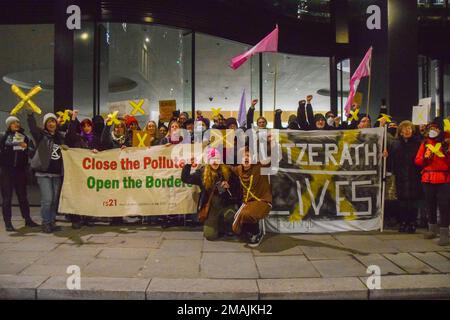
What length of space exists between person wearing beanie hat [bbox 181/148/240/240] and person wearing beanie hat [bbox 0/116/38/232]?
3.11 meters

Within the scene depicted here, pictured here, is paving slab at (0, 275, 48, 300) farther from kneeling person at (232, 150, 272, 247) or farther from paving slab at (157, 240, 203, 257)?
kneeling person at (232, 150, 272, 247)

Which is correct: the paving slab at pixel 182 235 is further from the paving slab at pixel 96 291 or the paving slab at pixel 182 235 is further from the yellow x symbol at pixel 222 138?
the paving slab at pixel 96 291

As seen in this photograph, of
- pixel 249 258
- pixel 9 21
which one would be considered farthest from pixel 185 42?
pixel 249 258

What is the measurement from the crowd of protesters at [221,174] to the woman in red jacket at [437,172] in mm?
13

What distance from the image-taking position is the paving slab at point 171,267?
460 centimetres

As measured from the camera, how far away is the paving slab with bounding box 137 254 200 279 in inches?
181

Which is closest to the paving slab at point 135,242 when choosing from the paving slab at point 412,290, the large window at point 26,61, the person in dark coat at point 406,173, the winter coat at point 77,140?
the winter coat at point 77,140

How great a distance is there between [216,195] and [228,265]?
141 cm

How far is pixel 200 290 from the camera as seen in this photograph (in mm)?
4109

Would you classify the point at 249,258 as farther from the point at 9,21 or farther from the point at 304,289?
the point at 9,21

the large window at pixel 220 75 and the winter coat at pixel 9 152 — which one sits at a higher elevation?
the large window at pixel 220 75

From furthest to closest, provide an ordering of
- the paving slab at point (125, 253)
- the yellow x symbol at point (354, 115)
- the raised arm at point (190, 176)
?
the yellow x symbol at point (354, 115)
the raised arm at point (190, 176)
the paving slab at point (125, 253)

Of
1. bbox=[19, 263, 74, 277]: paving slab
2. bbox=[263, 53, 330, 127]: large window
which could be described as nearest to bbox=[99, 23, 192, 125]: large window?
bbox=[263, 53, 330, 127]: large window

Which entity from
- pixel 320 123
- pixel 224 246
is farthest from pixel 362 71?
pixel 224 246
